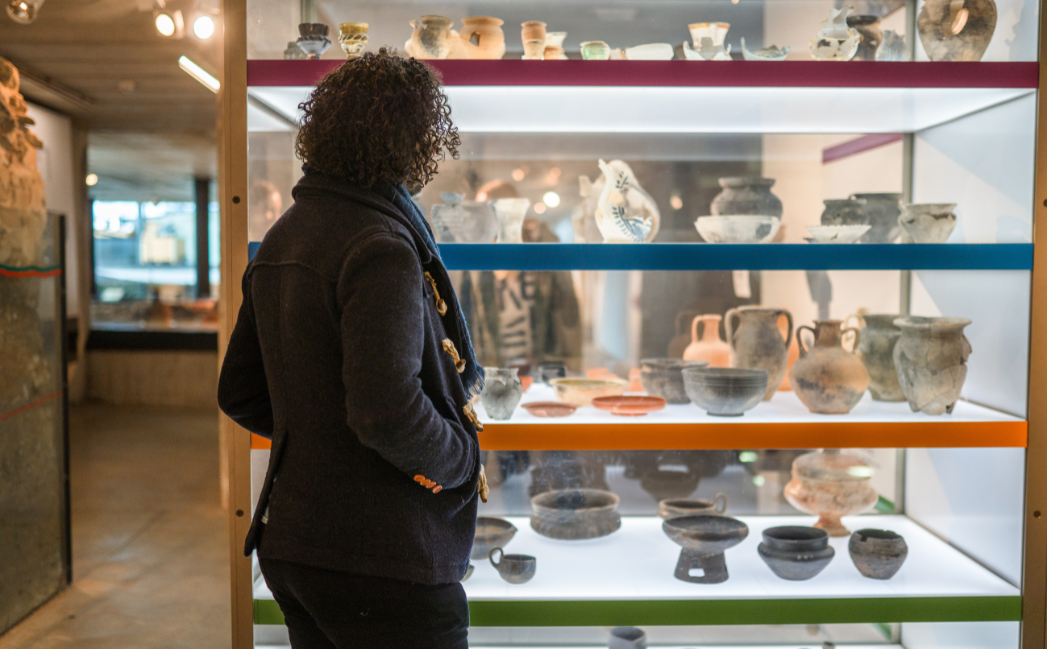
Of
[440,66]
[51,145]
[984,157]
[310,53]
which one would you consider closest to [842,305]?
[984,157]

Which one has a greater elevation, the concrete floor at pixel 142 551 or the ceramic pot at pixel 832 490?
the ceramic pot at pixel 832 490

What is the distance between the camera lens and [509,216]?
212 centimetres

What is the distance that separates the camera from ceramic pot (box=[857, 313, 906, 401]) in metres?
2.23

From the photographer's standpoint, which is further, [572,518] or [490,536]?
[572,518]

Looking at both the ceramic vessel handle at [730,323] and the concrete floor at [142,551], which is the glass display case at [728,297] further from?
the concrete floor at [142,551]

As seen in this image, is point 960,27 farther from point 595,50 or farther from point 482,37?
point 482,37

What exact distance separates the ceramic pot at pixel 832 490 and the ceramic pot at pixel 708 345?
0.41 meters

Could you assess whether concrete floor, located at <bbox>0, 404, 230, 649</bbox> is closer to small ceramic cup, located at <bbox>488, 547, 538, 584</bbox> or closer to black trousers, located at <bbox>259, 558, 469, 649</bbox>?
small ceramic cup, located at <bbox>488, 547, 538, 584</bbox>

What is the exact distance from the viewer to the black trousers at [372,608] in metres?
1.19

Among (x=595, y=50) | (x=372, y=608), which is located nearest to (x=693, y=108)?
(x=595, y=50)

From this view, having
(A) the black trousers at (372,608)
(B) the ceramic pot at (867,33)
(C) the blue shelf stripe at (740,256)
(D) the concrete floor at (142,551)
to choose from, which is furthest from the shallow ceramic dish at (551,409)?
(D) the concrete floor at (142,551)

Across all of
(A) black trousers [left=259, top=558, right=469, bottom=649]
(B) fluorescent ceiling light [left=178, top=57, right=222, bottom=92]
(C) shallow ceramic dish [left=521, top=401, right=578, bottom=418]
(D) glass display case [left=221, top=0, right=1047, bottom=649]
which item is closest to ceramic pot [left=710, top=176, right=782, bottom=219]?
(D) glass display case [left=221, top=0, right=1047, bottom=649]

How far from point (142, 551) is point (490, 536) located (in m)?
2.52

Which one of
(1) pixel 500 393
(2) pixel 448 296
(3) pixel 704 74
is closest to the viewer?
(2) pixel 448 296
